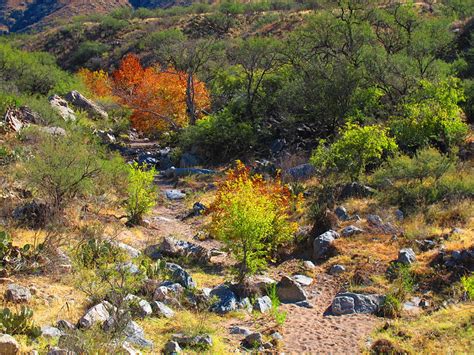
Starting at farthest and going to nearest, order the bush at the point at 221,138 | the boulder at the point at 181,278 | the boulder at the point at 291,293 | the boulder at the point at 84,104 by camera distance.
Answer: the boulder at the point at 84,104, the bush at the point at 221,138, the boulder at the point at 291,293, the boulder at the point at 181,278

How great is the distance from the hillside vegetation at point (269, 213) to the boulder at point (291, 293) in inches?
1.3

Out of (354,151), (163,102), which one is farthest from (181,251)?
(163,102)

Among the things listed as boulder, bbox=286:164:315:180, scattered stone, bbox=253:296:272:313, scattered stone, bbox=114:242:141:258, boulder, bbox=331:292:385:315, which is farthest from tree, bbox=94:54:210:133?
boulder, bbox=331:292:385:315

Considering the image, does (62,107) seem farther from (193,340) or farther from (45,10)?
(45,10)

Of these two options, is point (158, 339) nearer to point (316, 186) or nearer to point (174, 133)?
point (316, 186)

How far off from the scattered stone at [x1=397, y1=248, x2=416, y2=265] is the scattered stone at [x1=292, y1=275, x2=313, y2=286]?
1.67 m

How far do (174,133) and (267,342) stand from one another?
20.4m

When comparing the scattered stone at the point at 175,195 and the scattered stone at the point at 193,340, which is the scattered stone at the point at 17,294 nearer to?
the scattered stone at the point at 193,340

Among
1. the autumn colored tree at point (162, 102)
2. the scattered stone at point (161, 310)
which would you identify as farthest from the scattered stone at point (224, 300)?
the autumn colored tree at point (162, 102)

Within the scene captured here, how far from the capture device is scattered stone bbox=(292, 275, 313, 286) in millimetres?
9320

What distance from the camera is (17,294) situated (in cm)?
697

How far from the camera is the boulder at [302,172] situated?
53.6 ft

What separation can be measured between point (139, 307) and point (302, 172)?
402 inches

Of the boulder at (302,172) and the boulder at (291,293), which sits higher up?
the boulder at (291,293)
